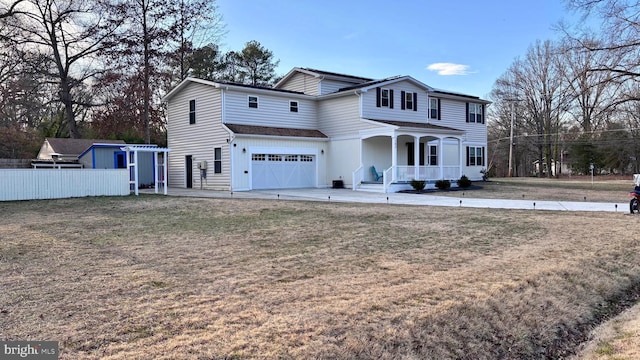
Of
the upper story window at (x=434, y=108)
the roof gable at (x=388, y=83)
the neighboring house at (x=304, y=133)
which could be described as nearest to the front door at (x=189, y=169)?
the neighboring house at (x=304, y=133)

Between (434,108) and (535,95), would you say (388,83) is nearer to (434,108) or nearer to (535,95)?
(434,108)

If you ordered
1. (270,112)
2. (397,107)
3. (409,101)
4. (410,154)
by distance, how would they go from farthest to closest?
(410,154) → (409,101) → (397,107) → (270,112)

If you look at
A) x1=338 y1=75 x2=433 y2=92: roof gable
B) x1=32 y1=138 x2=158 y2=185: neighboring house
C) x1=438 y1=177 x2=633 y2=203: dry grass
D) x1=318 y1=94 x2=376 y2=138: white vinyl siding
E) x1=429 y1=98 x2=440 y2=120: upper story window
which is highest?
x1=338 y1=75 x2=433 y2=92: roof gable

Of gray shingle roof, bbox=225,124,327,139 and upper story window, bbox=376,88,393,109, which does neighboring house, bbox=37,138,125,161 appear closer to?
gray shingle roof, bbox=225,124,327,139

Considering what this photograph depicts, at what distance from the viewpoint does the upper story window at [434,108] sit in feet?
92.3

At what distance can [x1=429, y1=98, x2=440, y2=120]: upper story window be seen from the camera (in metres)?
28.1

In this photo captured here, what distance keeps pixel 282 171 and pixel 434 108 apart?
11.3 meters

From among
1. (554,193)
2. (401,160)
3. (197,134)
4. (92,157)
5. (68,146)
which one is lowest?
(554,193)

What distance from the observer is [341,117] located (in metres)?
24.3

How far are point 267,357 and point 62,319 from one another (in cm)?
193

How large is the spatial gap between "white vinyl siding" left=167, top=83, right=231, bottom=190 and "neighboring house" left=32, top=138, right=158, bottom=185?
4.69 ft

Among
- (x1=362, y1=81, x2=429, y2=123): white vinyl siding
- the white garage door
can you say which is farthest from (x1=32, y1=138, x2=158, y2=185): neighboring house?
(x1=362, y1=81, x2=429, y2=123): white vinyl siding

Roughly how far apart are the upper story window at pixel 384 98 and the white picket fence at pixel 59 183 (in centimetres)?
1314

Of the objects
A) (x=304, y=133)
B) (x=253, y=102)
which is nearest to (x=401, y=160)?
(x=304, y=133)
